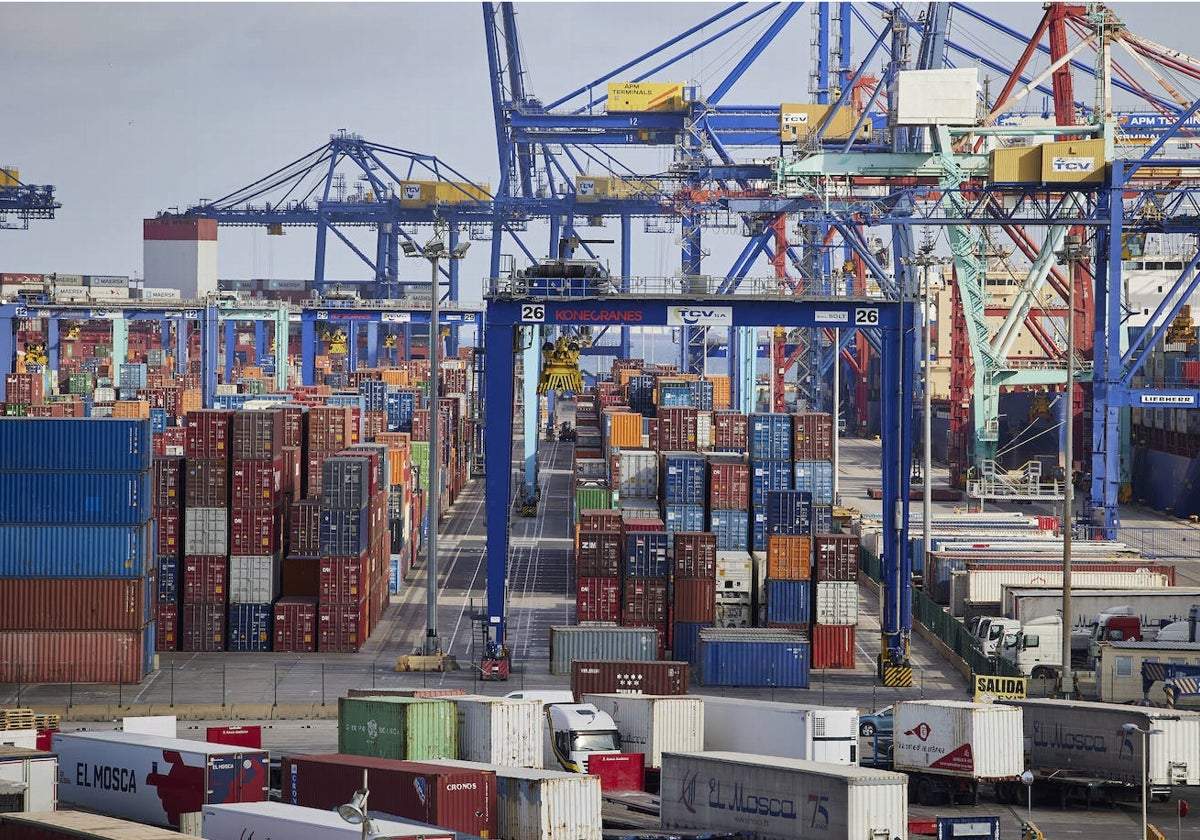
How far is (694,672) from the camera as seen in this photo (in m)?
50.1

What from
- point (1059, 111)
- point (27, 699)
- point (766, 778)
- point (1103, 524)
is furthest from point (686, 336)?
point (766, 778)

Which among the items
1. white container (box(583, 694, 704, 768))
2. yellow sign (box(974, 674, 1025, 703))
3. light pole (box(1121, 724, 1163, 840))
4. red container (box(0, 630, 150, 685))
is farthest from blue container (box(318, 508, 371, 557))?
light pole (box(1121, 724, 1163, 840))

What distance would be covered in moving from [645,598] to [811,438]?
7.84 metres

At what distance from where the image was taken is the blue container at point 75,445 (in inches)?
1857

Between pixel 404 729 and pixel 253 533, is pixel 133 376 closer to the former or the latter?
pixel 253 533

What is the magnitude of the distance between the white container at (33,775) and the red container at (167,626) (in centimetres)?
2233

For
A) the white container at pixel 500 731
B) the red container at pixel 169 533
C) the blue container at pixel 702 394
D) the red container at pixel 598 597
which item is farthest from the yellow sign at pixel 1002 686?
the blue container at pixel 702 394

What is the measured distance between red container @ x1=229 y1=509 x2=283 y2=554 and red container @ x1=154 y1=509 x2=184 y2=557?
154 centimetres

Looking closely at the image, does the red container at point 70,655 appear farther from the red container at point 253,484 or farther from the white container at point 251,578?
the red container at point 253,484

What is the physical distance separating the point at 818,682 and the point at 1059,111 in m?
47.3

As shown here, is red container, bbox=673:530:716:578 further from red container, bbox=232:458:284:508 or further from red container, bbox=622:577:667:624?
red container, bbox=232:458:284:508

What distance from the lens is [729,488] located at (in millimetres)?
53750

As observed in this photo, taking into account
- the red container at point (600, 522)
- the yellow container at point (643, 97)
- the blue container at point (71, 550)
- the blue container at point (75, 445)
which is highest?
the yellow container at point (643, 97)

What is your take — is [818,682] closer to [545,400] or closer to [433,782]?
[433,782]
